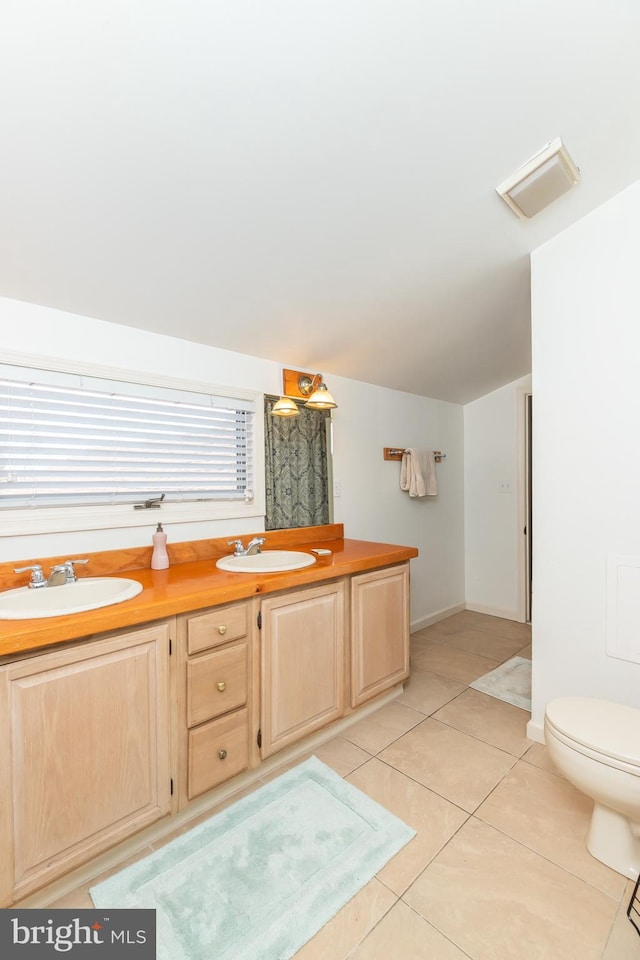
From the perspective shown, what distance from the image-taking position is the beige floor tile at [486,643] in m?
3.02

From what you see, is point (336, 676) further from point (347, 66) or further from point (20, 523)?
point (347, 66)

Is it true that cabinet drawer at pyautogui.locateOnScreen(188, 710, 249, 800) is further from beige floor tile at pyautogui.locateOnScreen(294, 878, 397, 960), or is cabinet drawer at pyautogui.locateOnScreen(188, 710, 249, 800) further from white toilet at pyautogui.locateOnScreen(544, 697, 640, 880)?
white toilet at pyautogui.locateOnScreen(544, 697, 640, 880)

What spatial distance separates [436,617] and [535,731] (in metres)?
1.67

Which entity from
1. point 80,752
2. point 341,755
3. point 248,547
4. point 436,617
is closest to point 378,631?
point 341,755

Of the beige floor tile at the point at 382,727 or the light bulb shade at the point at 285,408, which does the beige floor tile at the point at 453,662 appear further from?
the light bulb shade at the point at 285,408

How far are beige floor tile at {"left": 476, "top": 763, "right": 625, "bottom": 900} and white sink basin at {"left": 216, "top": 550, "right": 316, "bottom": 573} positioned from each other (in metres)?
1.19

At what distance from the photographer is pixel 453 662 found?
290cm

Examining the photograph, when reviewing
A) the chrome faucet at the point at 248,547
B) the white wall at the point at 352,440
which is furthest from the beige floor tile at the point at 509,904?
the white wall at the point at 352,440

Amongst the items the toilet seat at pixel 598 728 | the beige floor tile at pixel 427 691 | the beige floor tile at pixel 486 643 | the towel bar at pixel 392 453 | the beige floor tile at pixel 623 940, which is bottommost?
the beige floor tile at pixel 427 691

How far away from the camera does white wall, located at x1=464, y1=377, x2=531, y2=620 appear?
3.66 meters

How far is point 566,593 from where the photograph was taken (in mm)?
1936

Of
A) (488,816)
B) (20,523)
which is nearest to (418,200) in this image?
(20,523)

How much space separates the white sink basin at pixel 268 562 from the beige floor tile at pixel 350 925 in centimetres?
106

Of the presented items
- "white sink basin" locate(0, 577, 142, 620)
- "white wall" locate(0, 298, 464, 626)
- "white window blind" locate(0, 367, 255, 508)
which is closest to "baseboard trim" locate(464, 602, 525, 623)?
"white wall" locate(0, 298, 464, 626)
